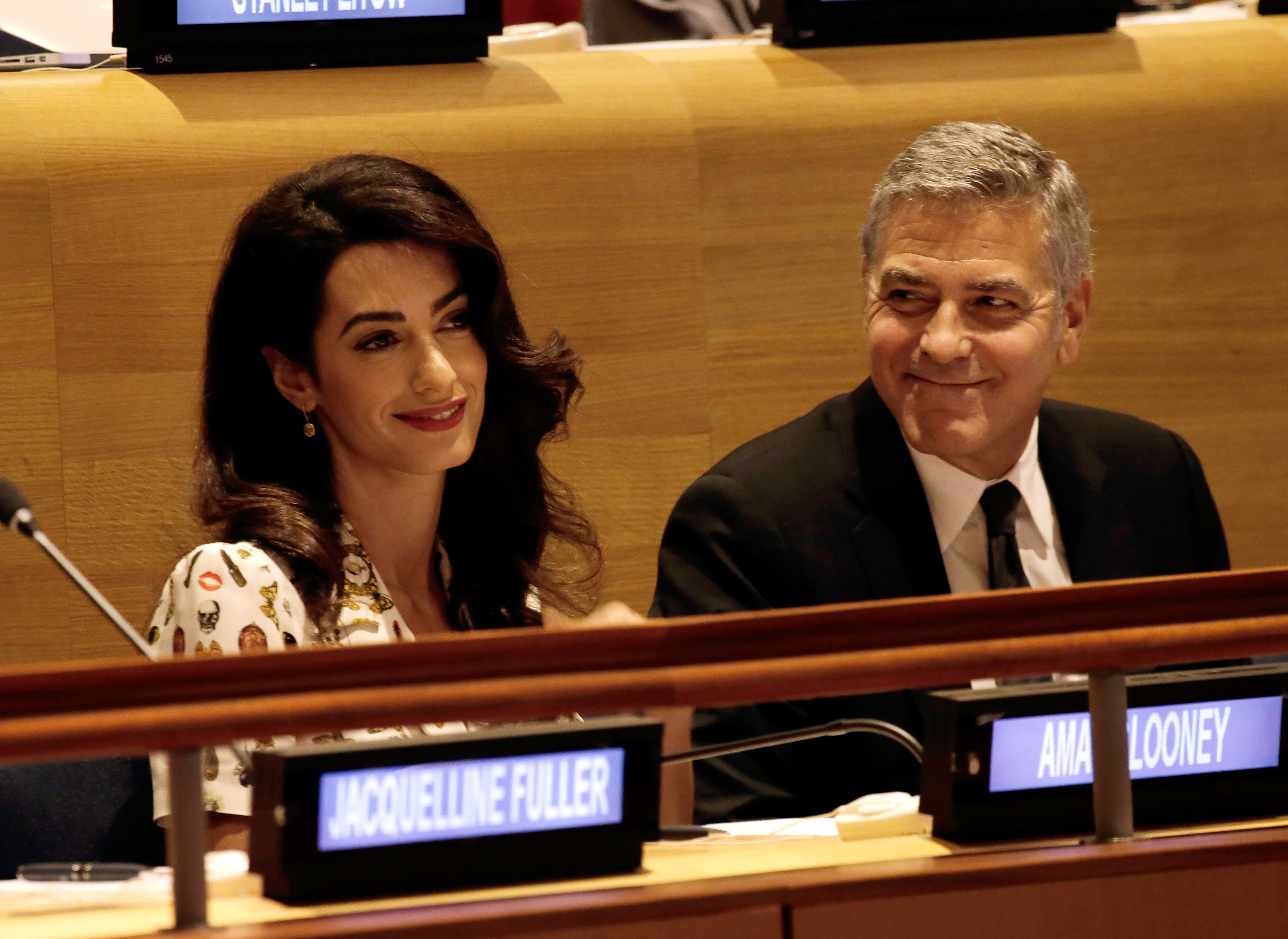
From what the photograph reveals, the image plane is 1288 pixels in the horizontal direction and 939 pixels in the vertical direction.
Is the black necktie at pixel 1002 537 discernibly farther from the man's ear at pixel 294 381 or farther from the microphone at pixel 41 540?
the microphone at pixel 41 540

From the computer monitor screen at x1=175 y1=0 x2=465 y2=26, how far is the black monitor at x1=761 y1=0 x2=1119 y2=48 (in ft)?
2.16

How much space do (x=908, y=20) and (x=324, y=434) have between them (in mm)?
1475

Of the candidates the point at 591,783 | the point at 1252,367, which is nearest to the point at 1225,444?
the point at 1252,367

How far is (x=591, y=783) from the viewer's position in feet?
3.67

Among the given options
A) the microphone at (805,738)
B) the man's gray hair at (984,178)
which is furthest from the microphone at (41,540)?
the man's gray hair at (984,178)

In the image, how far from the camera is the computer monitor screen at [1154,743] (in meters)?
1.21

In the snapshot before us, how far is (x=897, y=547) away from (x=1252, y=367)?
1.29 m

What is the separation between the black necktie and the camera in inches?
86.0

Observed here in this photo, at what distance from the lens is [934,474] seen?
224cm

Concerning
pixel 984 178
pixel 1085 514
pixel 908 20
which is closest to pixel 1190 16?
pixel 908 20

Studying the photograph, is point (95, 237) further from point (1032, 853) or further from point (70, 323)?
point (1032, 853)

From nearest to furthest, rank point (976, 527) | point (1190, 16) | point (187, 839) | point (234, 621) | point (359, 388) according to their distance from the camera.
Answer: point (187, 839), point (234, 621), point (359, 388), point (976, 527), point (1190, 16)

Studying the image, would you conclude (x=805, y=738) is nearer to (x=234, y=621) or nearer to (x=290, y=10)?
(x=234, y=621)

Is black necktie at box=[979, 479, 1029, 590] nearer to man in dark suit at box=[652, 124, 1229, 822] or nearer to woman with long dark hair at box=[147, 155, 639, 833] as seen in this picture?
man in dark suit at box=[652, 124, 1229, 822]
